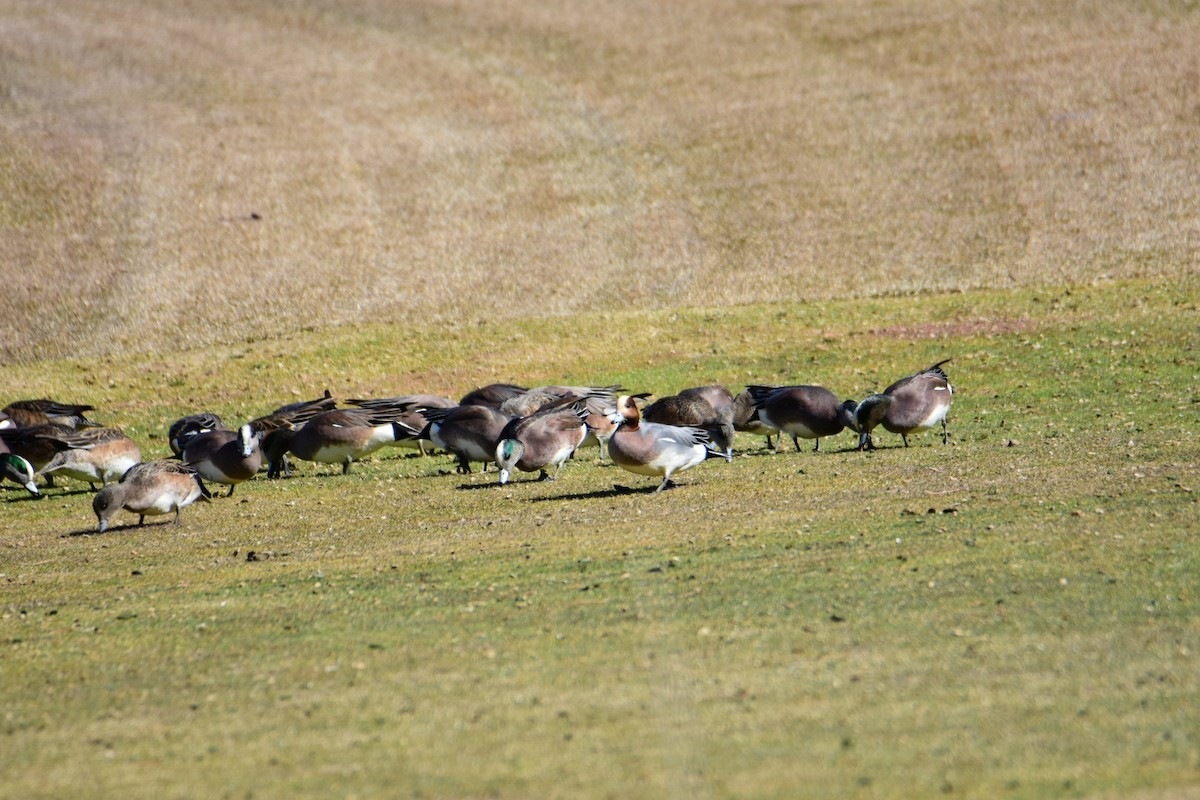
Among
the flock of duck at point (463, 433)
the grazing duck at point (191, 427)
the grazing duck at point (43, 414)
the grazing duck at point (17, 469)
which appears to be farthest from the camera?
the grazing duck at point (43, 414)

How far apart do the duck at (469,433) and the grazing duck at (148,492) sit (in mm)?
4174

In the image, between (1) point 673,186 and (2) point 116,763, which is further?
(1) point 673,186

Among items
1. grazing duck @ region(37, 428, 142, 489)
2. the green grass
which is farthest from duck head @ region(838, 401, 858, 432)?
grazing duck @ region(37, 428, 142, 489)

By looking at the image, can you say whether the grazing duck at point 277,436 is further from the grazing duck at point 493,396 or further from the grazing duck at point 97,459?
the grazing duck at point 493,396

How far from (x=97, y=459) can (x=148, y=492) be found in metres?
4.07

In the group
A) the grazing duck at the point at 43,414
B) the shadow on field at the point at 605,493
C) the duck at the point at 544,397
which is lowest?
the shadow on field at the point at 605,493

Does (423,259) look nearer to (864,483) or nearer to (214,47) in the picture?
(214,47)

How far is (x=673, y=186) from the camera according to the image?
45.7 metres

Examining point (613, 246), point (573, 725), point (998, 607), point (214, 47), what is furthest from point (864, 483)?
point (214, 47)

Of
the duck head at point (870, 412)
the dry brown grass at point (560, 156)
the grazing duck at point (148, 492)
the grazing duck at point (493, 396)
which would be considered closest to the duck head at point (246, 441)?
the grazing duck at point (148, 492)

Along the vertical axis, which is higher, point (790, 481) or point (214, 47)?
point (214, 47)

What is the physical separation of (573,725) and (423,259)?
110ft

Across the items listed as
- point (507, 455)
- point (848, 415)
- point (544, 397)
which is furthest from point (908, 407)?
point (544, 397)

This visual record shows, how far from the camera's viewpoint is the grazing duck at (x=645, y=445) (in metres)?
15.3
